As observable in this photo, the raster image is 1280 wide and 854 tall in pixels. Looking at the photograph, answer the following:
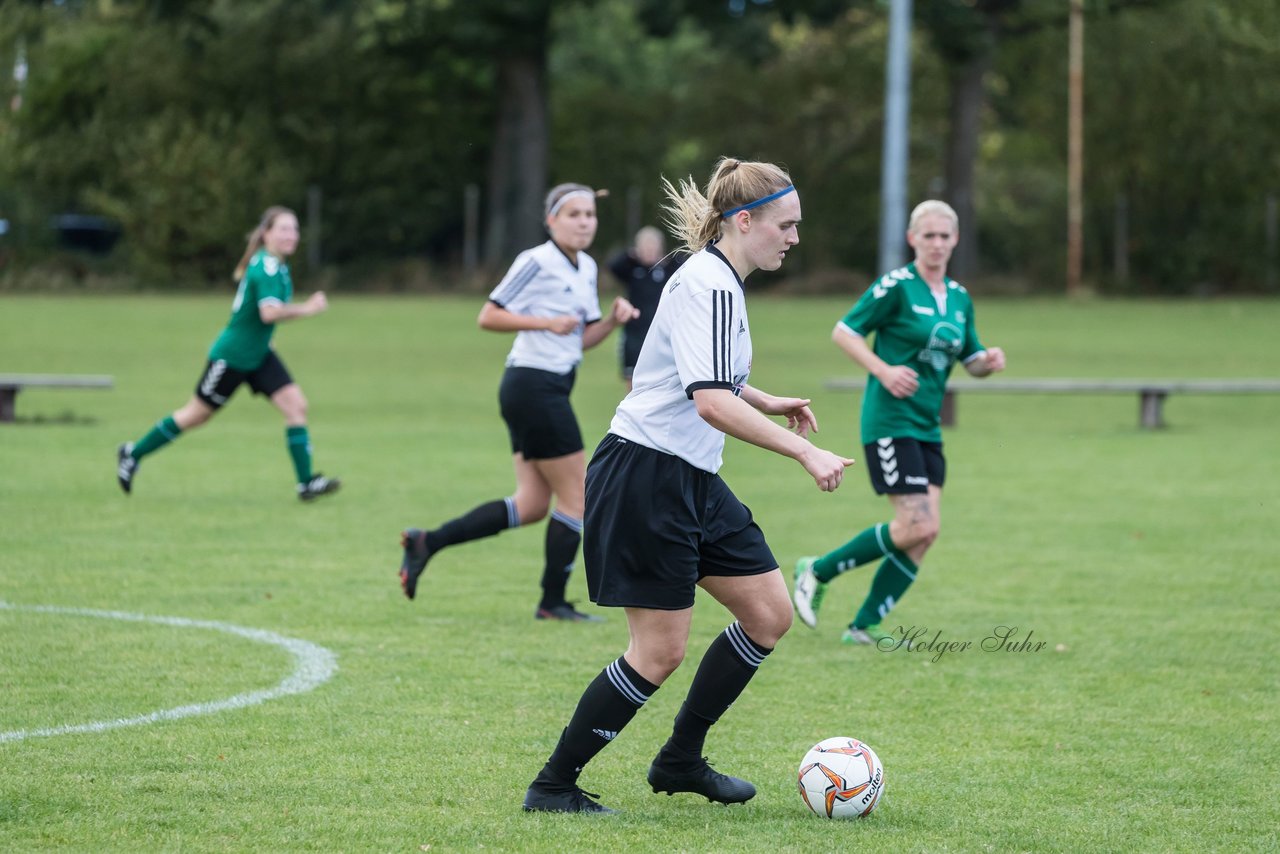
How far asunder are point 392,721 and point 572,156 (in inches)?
1518

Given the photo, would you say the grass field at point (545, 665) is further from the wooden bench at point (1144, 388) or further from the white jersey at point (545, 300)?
the wooden bench at point (1144, 388)

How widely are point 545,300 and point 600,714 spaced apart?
3.54 meters

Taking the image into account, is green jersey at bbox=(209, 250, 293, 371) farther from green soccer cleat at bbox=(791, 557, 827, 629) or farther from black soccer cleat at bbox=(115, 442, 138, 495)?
green soccer cleat at bbox=(791, 557, 827, 629)

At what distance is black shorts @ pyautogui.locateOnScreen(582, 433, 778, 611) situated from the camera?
4.58 meters

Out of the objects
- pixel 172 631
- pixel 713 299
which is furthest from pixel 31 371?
pixel 713 299

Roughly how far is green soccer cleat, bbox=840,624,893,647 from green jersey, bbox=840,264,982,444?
32.9 inches

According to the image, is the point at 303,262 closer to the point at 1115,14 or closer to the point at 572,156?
the point at 572,156

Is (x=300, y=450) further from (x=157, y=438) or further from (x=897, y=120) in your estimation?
(x=897, y=120)

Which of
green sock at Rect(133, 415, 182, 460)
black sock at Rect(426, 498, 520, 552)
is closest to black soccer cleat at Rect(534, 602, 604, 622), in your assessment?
black sock at Rect(426, 498, 520, 552)

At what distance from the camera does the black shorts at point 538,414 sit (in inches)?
304

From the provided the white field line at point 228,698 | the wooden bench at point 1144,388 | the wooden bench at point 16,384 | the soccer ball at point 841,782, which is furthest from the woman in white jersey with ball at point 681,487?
the wooden bench at point 16,384

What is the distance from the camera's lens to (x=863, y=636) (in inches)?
291

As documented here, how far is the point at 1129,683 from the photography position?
21.6 ft

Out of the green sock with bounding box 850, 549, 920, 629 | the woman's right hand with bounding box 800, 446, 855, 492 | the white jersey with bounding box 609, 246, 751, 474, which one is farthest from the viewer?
the green sock with bounding box 850, 549, 920, 629
